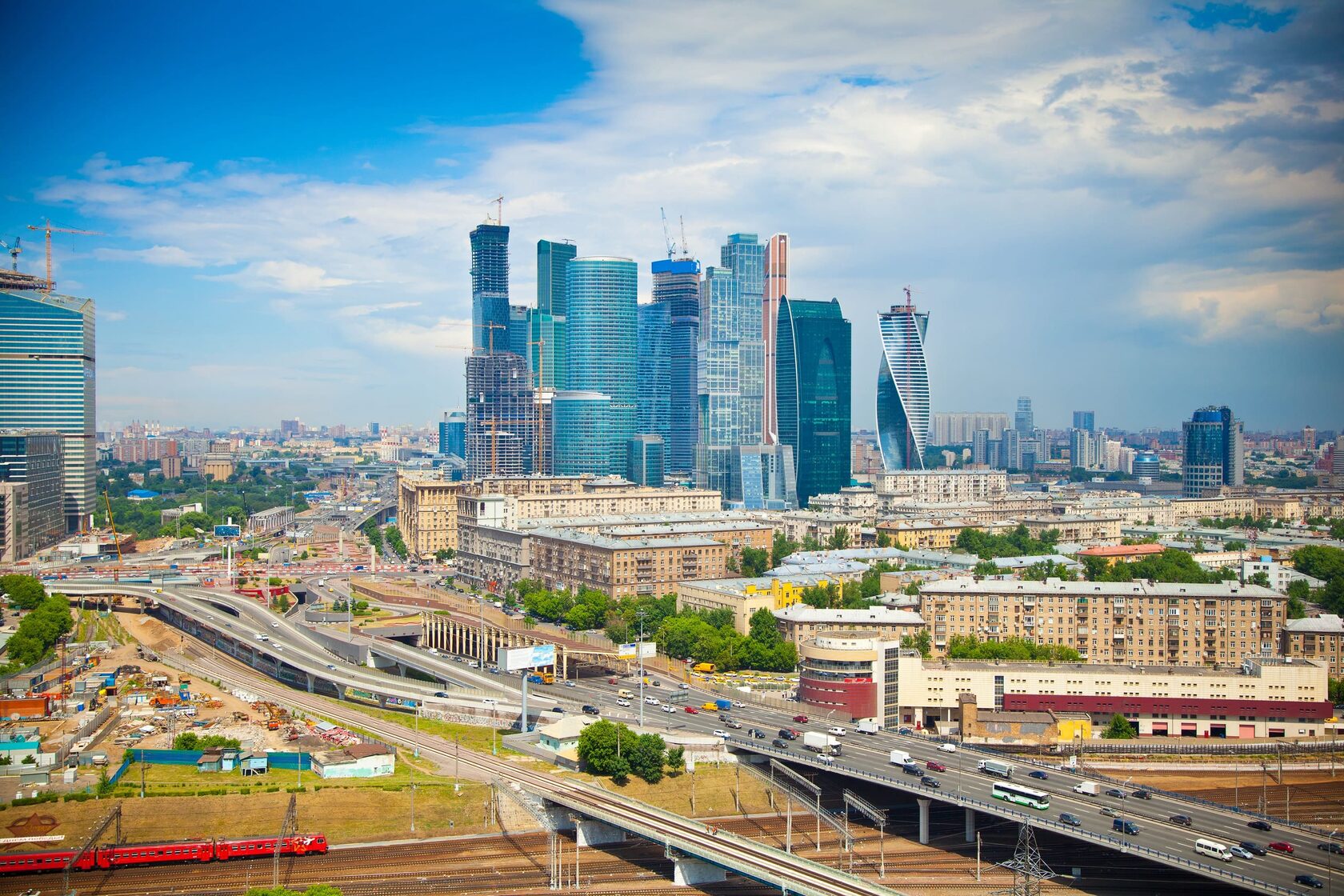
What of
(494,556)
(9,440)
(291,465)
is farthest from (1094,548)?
(291,465)

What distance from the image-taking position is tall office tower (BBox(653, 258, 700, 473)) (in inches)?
4451

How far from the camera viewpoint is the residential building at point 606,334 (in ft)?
360

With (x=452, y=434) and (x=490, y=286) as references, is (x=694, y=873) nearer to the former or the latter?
(x=490, y=286)

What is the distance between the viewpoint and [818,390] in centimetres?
10862

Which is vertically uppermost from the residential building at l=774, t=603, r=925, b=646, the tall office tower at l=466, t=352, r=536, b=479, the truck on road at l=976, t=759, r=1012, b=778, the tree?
the tall office tower at l=466, t=352, r=536, b=479

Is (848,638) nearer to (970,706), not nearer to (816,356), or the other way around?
(970,706)

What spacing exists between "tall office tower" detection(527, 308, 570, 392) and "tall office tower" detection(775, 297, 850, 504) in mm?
24766

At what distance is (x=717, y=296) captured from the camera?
11562 cm

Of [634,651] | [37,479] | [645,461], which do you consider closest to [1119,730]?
[634,651]

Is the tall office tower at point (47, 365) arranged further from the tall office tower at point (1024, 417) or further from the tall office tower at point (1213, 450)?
the tall office tower at point (1024, 417)

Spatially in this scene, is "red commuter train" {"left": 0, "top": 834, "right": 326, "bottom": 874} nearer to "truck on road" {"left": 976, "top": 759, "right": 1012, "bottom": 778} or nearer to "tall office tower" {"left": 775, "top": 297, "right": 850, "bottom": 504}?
"truck on road" {"left": 976, "top": 759, "right": 1012, "bottom": 778}

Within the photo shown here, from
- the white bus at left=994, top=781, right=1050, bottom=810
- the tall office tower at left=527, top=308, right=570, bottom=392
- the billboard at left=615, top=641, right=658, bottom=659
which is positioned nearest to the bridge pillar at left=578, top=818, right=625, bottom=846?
the white bus at left=994, top=781, right=1050, bottom=810

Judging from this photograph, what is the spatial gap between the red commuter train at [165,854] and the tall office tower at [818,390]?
81983 mm

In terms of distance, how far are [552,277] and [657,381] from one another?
20323 mm
